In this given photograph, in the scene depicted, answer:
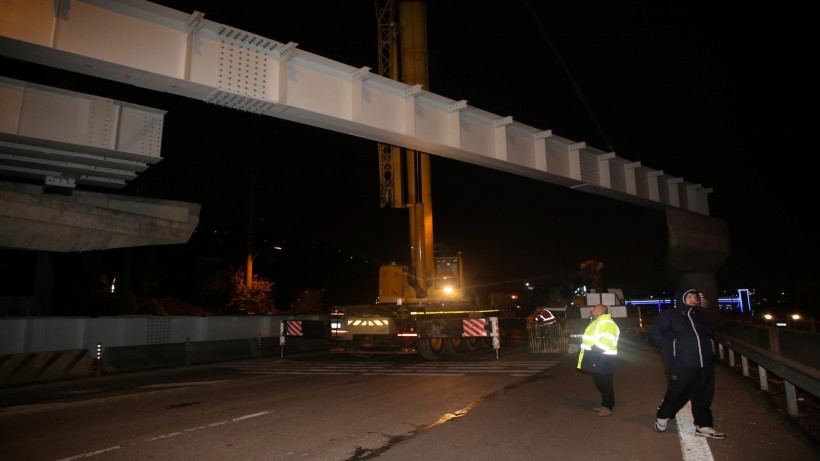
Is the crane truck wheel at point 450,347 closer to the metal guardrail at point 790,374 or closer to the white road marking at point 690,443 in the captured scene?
the metal guardrail at point 790,374

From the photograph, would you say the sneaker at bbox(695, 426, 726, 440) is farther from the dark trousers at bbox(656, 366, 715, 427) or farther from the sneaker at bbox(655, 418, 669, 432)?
the sneaker at bbox(655, 418, 669, 432)

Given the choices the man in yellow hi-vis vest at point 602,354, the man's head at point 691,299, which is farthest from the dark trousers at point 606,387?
the man's head at point 691,299

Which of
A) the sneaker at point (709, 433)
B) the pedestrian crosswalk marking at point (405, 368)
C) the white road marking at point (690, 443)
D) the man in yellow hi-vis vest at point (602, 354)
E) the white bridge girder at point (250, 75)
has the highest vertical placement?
the white bridge girder at point (250, 75)

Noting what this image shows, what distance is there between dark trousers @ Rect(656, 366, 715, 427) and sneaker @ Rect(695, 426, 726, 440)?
0.04 m

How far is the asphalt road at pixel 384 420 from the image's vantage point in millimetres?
5480

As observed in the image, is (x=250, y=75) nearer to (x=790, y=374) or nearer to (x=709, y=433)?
(x=709, y=433)

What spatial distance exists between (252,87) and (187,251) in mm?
34572

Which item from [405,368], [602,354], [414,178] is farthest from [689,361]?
[414,178]

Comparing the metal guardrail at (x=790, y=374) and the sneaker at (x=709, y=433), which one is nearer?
the sneaker at (x=709, y=433)

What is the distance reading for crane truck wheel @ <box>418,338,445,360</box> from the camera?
15.7 meters

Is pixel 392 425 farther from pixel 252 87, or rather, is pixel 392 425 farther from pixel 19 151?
pixel 19 151

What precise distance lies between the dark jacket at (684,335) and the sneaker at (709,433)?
2.43 ft

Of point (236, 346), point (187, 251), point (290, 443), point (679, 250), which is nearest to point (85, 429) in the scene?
point (290, 443)

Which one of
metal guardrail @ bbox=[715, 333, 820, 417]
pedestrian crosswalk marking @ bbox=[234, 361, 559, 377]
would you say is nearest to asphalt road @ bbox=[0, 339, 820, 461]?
pedestrian crosswalk marking @ bbox=[234, 361, 559, 377]
